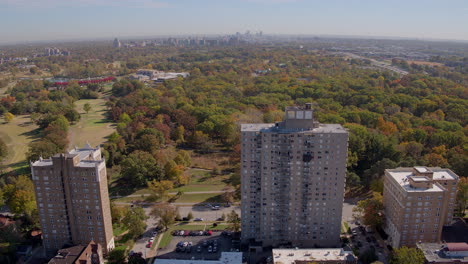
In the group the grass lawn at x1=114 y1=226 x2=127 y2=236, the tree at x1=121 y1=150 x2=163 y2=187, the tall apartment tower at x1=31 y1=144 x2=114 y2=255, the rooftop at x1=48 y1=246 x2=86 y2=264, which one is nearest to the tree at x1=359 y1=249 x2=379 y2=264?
the tall apartment tower at x1=31 y1=144 x2=114 y2=255

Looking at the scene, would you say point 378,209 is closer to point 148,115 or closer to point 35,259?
point 35,259

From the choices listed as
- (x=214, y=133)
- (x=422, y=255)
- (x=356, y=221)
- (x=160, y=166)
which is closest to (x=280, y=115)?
(x=214, y=133)

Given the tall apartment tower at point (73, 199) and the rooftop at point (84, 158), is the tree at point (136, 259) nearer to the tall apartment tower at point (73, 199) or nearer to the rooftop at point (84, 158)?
the tall apartment tower at point (73, 199)

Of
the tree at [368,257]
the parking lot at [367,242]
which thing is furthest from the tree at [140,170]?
the tree at [368,257]

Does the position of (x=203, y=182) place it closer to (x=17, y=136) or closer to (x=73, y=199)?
(x=73, y=199)

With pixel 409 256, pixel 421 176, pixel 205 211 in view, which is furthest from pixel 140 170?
pixel 421 176

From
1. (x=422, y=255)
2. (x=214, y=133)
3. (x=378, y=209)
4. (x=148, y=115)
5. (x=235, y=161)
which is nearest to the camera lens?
(x=422, y=255)
